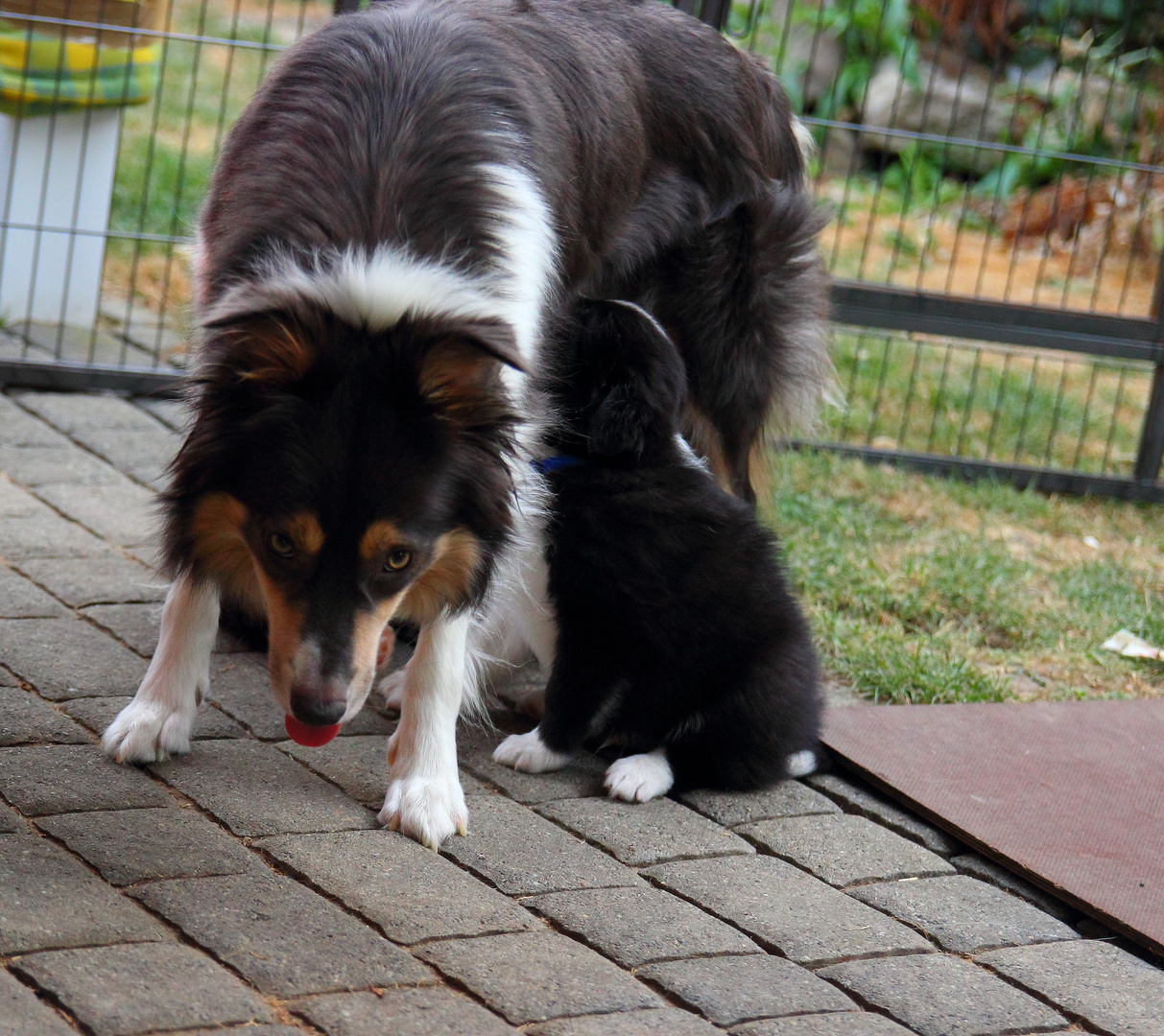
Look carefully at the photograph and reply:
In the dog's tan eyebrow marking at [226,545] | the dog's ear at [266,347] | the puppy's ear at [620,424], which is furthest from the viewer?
the puppy's ear at [620,424]

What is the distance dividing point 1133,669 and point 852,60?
701cm

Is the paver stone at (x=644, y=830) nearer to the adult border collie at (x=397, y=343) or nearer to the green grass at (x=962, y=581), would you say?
the adult border collie at (x=397, y=343)

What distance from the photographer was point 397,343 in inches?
106

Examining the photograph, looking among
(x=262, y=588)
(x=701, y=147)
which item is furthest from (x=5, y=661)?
(x=701, y=147)

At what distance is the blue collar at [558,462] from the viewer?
11.5 feet

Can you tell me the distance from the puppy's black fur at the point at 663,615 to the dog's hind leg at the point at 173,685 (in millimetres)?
821

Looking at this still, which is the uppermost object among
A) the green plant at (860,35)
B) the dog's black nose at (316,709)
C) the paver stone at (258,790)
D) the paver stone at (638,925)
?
the green plant at (860,35)

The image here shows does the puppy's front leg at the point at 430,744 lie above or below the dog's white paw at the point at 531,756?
above

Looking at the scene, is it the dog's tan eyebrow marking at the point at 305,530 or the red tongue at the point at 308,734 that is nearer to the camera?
the dog's tan eyebrow marking at the point at 305,530

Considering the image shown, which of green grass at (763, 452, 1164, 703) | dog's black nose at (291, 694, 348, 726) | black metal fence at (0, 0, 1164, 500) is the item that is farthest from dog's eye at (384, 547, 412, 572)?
green grass at (763, 452, 1164, 703)

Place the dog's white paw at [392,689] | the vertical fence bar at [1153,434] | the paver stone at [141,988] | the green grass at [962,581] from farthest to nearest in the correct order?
the vertical fence bar at [1153,434], the green grass at [962,581], the dog's white paw at [392,689], the paver stone at [141,988]

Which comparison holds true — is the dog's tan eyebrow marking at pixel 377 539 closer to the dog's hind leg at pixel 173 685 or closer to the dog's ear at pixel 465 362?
the dog's ear at pixel 465 362

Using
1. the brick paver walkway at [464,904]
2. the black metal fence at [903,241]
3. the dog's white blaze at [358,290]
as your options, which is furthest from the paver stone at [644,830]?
the black metal fence at [903,241]

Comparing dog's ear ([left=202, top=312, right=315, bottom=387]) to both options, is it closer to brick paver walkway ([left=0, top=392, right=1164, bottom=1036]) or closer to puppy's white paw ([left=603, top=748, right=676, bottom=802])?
brick paver walkway ([left=0, top=392, right=1164, bottom=1036])
